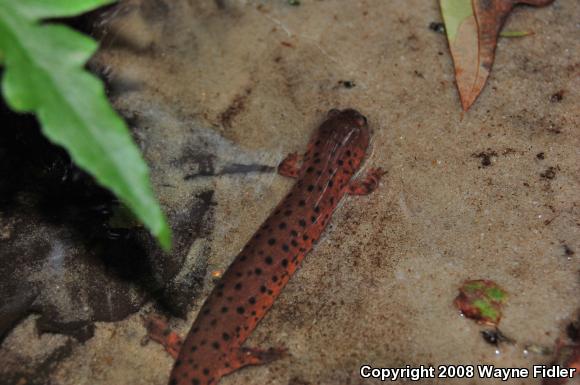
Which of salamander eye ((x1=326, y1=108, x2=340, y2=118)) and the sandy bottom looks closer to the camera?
the sandy bottom

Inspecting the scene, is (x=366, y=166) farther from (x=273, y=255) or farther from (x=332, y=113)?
(x=273, y=255)

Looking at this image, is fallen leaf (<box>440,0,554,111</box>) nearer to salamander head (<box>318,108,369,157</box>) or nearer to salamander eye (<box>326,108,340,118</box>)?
salamander head (<box>318,108,369,157</box>)

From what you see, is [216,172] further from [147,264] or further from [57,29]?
[57,29]

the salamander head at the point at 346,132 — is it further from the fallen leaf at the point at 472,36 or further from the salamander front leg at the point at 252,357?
the salamander front leg at the point at 252,357

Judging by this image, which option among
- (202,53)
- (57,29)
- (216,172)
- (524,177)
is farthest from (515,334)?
(202,53)

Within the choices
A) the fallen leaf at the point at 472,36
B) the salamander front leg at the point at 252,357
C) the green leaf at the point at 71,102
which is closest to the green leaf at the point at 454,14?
the fallen leaf at the point at 472,36

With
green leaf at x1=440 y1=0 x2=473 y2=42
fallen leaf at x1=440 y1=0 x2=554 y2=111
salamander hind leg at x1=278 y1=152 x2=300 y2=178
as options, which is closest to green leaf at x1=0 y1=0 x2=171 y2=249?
salamander hind leg at x1=278 y1=152 x2=300 y2=178

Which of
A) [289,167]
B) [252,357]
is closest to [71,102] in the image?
[252,357]

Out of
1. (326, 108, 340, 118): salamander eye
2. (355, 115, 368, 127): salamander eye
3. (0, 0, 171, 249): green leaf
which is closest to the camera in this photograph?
(0, 0, 171, 249): green leaf
